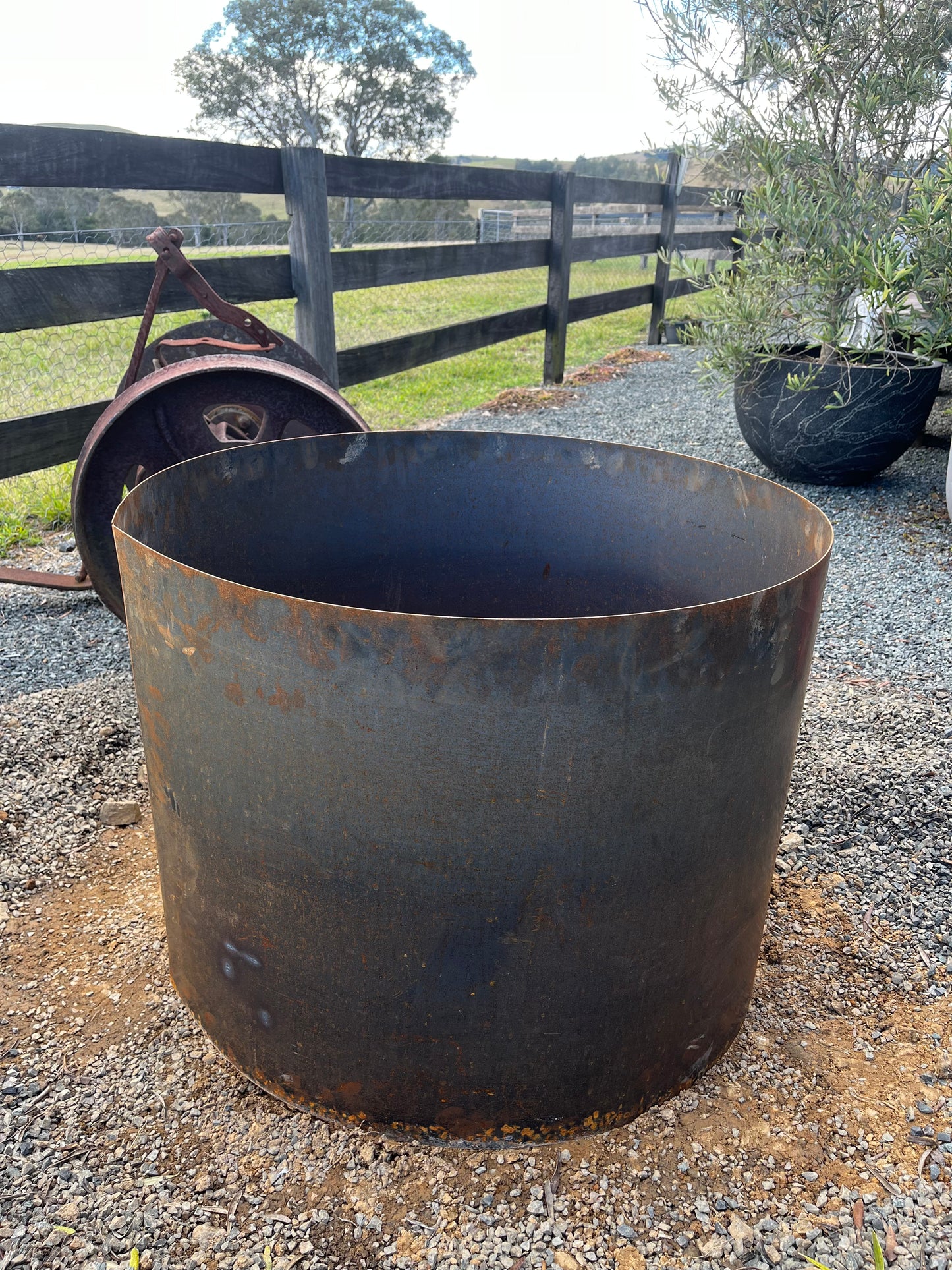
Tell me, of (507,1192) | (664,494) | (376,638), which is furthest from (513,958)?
(664,494)

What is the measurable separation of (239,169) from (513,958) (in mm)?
4098

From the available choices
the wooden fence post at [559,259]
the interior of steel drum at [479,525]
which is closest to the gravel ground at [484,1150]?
the interior of steel drum at [479,525]

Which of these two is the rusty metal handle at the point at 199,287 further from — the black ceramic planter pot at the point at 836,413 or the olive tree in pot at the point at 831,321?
the black ceramic planter pot at the point at 836,413

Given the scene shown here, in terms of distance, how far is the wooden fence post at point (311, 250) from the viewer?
15.2 feet

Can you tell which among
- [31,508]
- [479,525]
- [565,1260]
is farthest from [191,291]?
[565,1260]

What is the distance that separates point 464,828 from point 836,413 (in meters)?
4.29

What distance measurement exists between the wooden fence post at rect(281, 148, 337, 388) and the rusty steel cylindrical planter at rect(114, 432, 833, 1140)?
131 inches

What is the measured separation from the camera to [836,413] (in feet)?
15.9

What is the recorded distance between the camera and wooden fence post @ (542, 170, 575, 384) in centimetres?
748

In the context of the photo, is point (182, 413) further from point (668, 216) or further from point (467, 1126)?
point (668, 216)

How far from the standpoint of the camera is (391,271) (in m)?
5.67

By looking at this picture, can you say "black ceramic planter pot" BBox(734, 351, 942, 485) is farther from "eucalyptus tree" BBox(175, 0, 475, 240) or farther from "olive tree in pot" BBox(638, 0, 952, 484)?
"eucalyptus tree" BBox(175, 0, 475, 240)

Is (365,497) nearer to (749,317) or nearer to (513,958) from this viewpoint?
(513,958)

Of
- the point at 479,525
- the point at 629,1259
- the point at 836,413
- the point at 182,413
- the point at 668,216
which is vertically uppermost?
the point at 668,216
